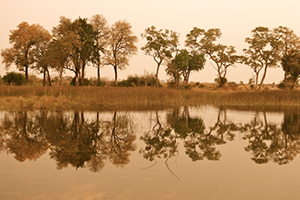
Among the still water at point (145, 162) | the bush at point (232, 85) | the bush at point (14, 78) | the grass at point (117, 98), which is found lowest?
the still water at point (145, 162)

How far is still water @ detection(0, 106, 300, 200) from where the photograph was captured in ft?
13.9

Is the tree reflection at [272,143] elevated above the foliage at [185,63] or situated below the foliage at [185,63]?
below

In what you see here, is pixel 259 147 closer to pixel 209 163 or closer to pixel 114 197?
pixel 209 163

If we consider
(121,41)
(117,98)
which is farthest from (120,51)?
(117,98)

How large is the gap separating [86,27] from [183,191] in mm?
42387

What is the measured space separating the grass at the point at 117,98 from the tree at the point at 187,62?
27247 mm

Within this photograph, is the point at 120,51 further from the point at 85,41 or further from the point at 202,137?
the point at 202,137

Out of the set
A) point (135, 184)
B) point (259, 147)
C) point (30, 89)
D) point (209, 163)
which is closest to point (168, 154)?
point (209, 163)

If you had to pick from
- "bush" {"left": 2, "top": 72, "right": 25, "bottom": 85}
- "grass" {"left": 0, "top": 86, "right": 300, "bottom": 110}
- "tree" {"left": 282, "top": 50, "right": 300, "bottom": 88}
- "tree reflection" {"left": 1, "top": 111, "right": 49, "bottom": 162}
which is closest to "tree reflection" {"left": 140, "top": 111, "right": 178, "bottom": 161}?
"tree reflection" {"left": 1, "top": 111, "right": 49, "bottom": 162}

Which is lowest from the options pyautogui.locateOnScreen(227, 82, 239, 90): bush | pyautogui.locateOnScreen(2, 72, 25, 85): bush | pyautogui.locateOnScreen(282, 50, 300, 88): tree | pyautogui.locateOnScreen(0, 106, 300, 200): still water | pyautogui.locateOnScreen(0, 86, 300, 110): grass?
pyautogui.locateOnScreen(0, 106, 300, 200): still water

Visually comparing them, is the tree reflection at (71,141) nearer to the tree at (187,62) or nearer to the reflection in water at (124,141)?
the reflection in water at (124,141)

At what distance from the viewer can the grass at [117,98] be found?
16234 mm

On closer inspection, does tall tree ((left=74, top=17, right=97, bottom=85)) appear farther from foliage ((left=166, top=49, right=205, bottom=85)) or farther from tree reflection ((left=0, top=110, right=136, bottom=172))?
tree reflection ((left=0, top=110, right=136, bottom=172))

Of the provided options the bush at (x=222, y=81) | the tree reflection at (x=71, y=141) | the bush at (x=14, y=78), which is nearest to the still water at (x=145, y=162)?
the tree reflection at (x=71, y=141)
